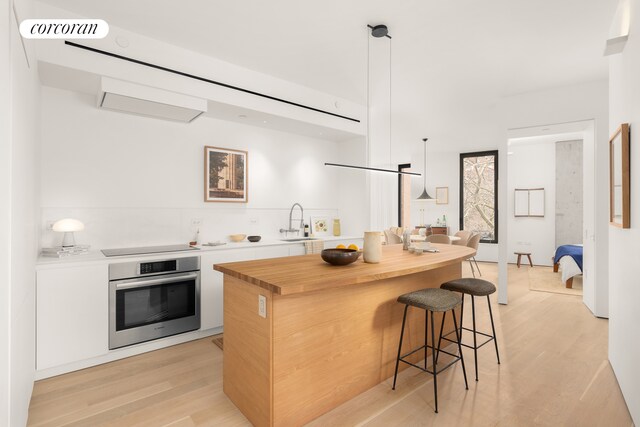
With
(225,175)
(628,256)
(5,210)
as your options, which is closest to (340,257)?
(5,210)

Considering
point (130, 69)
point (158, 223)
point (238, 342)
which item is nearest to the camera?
point (238, 342)

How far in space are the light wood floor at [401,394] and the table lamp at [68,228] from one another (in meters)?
1.15

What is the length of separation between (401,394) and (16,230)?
2.58 meters

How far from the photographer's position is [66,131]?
3.31 meters

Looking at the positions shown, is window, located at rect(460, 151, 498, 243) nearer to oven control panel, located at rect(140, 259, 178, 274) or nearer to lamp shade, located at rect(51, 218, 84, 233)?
oven control panel, located at rect(140, 259, 178, 274)

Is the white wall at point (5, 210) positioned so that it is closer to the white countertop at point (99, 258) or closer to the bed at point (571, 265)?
the white countertop at point (99, 258)

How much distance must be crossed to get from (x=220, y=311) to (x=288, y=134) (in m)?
2.72

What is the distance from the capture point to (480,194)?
29.3 ft

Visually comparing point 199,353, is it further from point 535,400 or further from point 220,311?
point 535,400

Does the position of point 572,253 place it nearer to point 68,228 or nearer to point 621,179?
point 621,179

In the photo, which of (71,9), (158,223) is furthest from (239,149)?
(71,9)

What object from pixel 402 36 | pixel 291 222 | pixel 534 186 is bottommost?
pixel 291 222

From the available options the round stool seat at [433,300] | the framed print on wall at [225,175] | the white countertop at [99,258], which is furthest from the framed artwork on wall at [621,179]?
the framed print on wall at [225,175]

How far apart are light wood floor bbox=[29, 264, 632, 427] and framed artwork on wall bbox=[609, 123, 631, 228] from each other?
1.26 m
